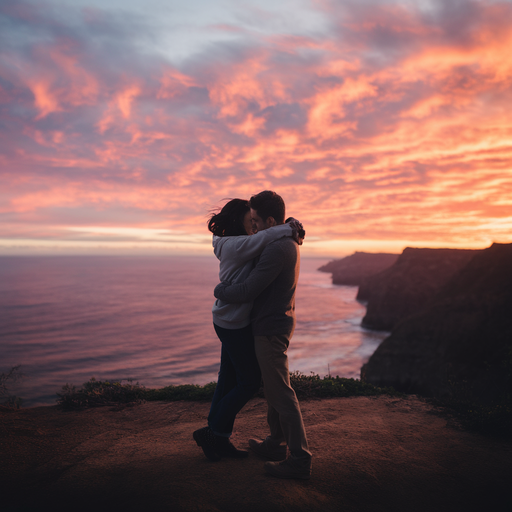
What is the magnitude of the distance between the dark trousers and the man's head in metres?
1.09

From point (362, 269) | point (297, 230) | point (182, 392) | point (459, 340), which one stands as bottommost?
point (459, 340)

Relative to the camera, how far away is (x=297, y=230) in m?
3.58

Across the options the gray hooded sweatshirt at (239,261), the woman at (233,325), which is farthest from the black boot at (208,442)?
the gray hooded sweatshirt at (239,261)

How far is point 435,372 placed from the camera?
13359 millimetres

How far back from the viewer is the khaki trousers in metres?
3.45

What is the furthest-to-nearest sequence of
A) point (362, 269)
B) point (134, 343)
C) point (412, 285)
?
point (362, 269) < point (412, 285) < point (134, 343)

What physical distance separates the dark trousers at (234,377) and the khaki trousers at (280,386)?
15cm

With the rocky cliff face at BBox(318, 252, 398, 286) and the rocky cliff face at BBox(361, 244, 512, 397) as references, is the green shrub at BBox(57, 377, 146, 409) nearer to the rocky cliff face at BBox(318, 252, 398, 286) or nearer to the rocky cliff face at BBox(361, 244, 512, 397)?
the rocky cliff face at BBox(361, 244, 512, 397)

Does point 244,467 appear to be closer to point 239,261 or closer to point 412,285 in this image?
point 239,261

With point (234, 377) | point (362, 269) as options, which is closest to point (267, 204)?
point (234, 377)

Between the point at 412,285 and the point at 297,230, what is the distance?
36.8 meters

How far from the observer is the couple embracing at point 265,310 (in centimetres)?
336

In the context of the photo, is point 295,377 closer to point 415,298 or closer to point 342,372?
point 342,372

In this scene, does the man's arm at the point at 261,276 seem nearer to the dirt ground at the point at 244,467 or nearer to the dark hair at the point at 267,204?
the dark hair at the point at 267,204
